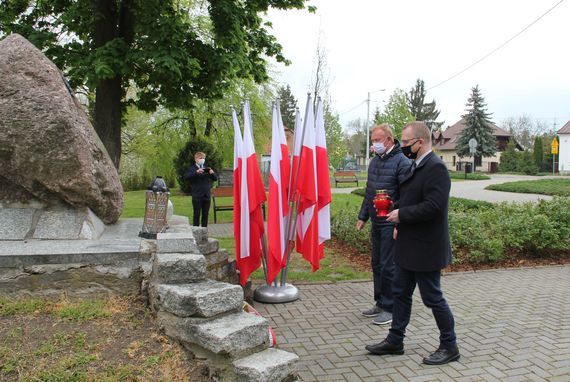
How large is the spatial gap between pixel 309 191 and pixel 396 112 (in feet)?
117

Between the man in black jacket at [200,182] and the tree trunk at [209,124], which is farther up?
the tree trunk at [209,124]

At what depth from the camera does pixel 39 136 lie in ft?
14.0

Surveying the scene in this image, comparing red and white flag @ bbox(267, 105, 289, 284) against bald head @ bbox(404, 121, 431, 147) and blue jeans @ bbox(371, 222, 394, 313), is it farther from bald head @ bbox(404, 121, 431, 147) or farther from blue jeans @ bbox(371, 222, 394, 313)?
bald head @ bbox(404, 121, 431, 147)

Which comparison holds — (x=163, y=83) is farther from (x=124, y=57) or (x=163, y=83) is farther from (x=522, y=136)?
(x=522, y=136)

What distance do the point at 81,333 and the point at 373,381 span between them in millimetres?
2275

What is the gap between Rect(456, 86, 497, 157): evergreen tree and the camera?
53.3 meters

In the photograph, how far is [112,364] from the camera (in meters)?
3.01

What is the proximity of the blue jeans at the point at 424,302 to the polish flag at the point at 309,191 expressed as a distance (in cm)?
187

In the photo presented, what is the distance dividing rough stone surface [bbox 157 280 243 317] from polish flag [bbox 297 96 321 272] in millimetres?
2494

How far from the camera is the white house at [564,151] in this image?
55031 millimetres

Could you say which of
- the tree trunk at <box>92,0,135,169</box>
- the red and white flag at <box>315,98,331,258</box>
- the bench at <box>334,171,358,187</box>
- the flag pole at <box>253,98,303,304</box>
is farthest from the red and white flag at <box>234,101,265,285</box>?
the bench at <box>334,171,358,187</box>

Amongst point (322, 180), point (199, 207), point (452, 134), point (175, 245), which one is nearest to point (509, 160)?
point (452, 134)

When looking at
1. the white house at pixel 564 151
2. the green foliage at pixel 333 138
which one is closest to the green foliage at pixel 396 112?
the green foliage at pixel 333 138

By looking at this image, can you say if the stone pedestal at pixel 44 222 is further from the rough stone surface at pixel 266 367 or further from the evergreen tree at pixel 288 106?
the evergreen tree at pixel 288 106
